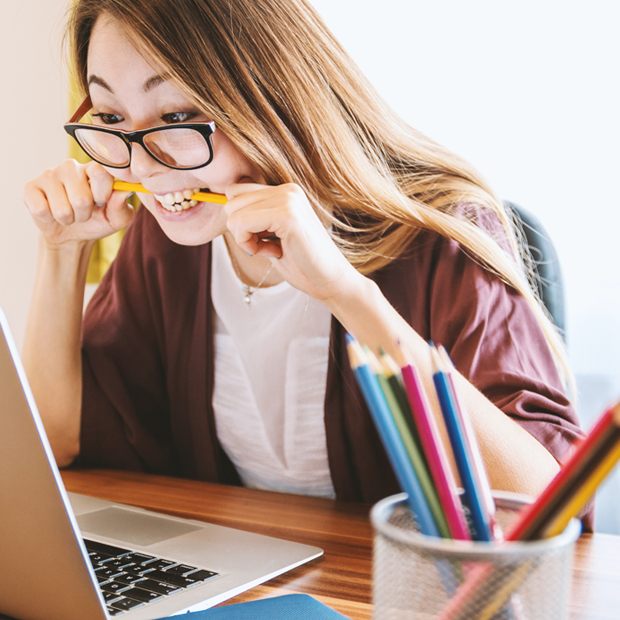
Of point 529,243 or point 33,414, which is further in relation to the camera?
point 529,243

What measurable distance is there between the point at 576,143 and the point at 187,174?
1105mm

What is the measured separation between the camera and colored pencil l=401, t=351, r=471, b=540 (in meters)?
0.26

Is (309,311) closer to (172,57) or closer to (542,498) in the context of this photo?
(172,57)

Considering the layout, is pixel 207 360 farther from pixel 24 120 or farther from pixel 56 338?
pixel 24 120

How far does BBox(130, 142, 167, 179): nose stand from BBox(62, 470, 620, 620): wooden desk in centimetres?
44

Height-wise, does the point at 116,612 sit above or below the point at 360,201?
below

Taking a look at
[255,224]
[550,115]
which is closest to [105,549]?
[255,224]

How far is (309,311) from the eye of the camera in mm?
1123

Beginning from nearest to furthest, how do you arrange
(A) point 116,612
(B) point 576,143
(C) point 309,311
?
1. (A) point 116,612
2. (C) point 309,311
3. (B) point 576,143

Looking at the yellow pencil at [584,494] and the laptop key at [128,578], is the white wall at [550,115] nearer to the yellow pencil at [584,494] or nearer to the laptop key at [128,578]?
the laptop key at [128,578]

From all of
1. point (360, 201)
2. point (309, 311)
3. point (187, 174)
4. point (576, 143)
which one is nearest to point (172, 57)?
point (187, 174)

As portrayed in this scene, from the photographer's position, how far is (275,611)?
50 centimetres

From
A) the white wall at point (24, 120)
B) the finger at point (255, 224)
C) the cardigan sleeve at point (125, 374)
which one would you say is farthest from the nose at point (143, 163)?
the white wall at point (24, 120)

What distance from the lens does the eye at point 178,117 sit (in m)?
0.90
